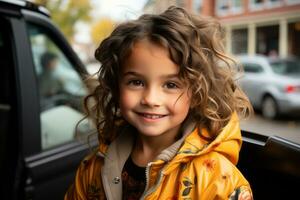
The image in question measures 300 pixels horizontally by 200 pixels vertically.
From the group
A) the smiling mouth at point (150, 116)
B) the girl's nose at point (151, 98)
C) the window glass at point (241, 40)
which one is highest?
the girl's nose at point (151, 98)

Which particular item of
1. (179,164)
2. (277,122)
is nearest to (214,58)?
(179,164)

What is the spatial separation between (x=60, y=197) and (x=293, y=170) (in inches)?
54.7

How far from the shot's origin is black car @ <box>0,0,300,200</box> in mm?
1431

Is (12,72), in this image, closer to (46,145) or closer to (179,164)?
(46,145)

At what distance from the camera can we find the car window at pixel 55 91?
2.54 meters

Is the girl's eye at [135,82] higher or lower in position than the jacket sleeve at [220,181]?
higher

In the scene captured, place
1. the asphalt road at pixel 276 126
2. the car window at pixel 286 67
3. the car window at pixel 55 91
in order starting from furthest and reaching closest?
the car window at pixel 286 67, the asphalt road at pixel 276 126, the car window at pixel 55 91

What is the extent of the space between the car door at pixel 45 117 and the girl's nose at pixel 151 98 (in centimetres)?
51

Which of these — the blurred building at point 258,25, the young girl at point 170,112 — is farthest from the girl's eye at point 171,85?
the blurred building at point 258,25

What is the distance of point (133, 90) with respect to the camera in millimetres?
1341

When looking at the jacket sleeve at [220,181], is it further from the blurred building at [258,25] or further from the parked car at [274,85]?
the blurred building at [258,25]

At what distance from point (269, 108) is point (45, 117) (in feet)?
23.2

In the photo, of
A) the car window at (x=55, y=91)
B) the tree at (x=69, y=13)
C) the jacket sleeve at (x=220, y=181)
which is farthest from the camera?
the tree at (x=69, y=13)

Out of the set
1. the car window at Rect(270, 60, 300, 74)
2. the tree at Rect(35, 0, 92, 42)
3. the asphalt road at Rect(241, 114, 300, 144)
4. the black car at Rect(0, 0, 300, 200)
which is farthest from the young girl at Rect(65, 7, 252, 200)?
the tree at Rect(35, 0, 92, 42)
